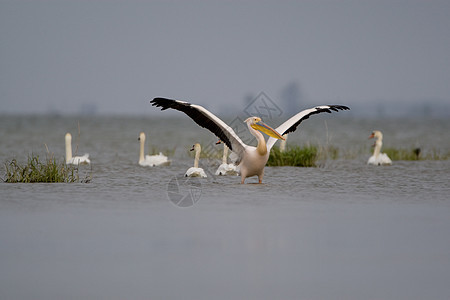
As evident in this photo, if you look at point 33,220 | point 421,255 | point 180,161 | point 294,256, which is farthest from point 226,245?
point 180,161

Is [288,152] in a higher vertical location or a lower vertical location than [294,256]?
higher

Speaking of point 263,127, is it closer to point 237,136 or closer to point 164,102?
point 237,136

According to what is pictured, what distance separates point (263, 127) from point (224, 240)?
4.76 meters

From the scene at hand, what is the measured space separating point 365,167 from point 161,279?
1195cm

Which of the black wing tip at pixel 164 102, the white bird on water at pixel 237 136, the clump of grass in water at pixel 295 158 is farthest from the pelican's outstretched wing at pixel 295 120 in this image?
the clump of grass in water at pixel 295 158

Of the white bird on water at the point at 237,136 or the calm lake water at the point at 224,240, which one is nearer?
the calm lake water at the point at 224,240

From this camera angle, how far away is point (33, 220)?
337 inches

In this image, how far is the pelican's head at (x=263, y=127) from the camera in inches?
467

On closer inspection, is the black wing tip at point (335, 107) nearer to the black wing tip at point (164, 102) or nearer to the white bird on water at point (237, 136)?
the white bird on water at point (237, 136)

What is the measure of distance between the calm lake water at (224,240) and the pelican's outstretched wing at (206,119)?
81 centimetres

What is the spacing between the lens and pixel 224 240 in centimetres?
740

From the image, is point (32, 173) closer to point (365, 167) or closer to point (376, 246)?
point (376, 246)

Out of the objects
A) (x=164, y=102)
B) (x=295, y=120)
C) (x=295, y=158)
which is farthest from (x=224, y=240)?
(x=295, y=158)

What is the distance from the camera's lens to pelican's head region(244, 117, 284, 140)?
1185 cm
